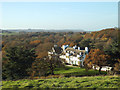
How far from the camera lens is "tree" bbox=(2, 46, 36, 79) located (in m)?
13.3

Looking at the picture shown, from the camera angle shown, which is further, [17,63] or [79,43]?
[79,43]

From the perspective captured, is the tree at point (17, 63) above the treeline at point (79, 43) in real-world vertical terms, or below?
below

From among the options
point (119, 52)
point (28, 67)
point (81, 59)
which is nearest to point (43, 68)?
point (28, 67)

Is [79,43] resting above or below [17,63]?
above

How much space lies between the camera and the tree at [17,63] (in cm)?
1334

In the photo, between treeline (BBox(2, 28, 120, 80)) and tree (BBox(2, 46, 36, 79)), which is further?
treeline (BBox(2, 28, 120, 80))

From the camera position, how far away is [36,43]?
43.4 metres

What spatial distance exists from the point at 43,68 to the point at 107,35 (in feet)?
119

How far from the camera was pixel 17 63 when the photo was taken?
13906 millimetres

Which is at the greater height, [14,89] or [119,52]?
[119,52]

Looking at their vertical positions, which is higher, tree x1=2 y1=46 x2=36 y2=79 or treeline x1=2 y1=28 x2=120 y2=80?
treeline x1=2 y1=28 x2=120 y2=80

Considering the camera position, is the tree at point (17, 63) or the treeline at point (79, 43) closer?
the tree at point (17, 63)

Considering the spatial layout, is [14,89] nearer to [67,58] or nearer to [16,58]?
[16,58]

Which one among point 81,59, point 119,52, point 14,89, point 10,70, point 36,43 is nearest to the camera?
point 14,89
